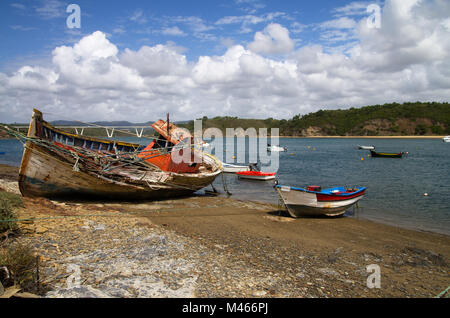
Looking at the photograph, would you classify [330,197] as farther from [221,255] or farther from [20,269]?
[20,269]

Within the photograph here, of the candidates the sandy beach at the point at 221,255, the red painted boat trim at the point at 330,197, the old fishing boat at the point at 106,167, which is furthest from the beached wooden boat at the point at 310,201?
the old fishing boat at the point at 106,167

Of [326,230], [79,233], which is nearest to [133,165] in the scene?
[79,233]

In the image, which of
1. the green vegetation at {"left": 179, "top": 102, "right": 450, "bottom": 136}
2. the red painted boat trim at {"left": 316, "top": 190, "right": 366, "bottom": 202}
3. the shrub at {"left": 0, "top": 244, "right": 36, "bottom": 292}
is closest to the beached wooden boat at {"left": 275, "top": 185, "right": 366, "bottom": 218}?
the red painted boat trim at {"left": 316, "top": 190, "right": 366, "bottom": 202}

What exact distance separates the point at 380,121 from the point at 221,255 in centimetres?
17588

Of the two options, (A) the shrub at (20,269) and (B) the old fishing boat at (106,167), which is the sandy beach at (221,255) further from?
(B) the old fishing boat at (106,167)

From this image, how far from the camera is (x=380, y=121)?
159 meters

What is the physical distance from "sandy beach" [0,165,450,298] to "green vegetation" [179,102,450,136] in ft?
397

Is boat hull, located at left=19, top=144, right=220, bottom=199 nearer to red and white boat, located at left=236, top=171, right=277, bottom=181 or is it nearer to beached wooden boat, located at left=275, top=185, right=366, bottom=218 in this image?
beached wooden boat, located at left=275, top=185, right=366, bottom=218

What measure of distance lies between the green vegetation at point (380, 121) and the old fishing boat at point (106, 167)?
113 metres

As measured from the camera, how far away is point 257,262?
7.59 metres

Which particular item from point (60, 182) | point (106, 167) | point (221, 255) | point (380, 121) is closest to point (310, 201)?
point (221, 255)

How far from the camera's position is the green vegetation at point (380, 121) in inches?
5778
